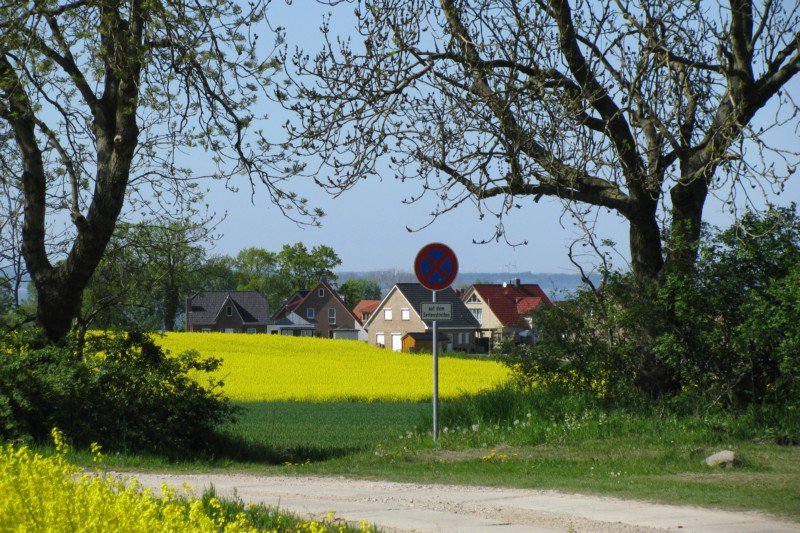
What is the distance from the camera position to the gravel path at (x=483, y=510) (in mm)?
9117

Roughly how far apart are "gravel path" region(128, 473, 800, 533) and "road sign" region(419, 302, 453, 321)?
208 inches

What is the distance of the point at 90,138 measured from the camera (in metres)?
17.4

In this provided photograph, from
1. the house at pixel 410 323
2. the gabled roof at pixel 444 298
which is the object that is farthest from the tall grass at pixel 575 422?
the house at pixel 410 323

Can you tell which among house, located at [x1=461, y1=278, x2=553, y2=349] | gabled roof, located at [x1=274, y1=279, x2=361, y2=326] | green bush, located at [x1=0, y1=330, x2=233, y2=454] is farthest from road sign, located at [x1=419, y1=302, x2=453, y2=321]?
gabled roof, located at [x1=274, y1=279, x2=361, y2=326]

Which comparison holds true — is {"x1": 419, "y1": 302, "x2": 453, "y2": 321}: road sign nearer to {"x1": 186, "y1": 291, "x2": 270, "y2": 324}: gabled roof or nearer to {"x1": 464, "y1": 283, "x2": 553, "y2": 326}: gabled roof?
{"x1": 464, "y1": 283, "x2": 553, "y2": 326}: gabled roof

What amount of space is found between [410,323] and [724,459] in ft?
277

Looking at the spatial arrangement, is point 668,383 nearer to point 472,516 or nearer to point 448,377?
point 472,516

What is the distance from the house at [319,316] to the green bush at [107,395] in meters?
104

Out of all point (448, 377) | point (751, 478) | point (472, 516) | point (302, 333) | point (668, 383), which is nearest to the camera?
point (472, 516)

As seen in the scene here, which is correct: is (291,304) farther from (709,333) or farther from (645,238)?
(709,333)

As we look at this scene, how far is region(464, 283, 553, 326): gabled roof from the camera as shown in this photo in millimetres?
111113

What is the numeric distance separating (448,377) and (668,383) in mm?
23734

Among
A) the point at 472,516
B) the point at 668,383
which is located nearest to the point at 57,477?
the point at 472,516

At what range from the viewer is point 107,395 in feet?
52.5
